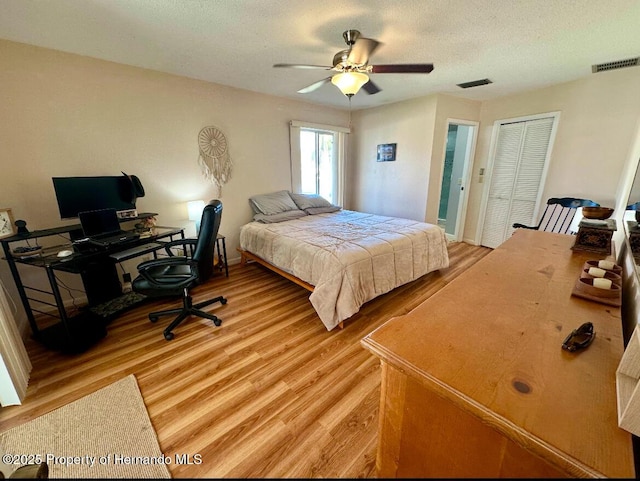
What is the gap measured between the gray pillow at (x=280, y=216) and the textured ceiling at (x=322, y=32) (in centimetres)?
163

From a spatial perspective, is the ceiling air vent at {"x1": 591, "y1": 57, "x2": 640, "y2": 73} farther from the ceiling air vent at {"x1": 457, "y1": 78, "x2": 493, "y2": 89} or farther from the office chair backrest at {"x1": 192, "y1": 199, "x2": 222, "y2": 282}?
the office chair backrest at {"x1": 192, "y1": 199, "x2": 222, "y2": 282}

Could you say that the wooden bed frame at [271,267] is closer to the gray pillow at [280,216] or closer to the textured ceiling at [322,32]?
the gray pillow at [280,216]

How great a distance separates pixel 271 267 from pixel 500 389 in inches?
101

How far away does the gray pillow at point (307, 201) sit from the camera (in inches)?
148

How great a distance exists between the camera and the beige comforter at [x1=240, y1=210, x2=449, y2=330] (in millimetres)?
2041

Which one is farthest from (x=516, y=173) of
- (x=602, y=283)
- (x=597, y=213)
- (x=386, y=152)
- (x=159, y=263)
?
(x=159, y=263)

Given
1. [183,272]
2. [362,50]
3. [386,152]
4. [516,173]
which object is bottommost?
[183,272]

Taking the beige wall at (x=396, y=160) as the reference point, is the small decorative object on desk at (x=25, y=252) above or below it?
below

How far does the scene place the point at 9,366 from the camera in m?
1.39

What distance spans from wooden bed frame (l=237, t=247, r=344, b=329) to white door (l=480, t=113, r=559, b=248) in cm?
332

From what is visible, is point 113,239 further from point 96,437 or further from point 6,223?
point 96,437

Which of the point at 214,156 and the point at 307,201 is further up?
the point at 214,156

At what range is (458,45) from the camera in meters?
2.09

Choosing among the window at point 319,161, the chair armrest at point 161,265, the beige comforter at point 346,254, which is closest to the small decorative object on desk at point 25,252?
the chair armrest at point 161,265
